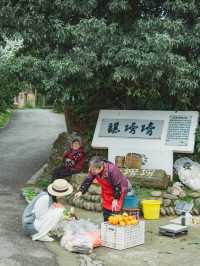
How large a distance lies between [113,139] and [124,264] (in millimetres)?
5534

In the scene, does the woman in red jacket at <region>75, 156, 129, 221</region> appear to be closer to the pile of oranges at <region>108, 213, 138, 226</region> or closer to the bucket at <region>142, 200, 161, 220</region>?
the pile of oranges at <region>108, 213, 138, 226</region>

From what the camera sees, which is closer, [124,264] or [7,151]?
[124,264]

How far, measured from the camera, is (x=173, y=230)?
29.1 ft

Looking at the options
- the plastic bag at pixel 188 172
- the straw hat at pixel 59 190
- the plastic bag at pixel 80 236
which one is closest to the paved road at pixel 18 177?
the plastic bag at pixel 80 236

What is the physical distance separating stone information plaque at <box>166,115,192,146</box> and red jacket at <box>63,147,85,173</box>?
201 centimetres

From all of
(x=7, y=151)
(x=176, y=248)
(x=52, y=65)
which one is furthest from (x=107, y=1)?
(x=7, y=151)

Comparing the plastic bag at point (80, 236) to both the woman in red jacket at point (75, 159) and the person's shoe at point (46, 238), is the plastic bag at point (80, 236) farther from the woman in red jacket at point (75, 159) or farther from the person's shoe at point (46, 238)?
the woman in red jacket at point (75, 159)

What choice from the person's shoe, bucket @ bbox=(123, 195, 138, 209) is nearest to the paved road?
the person's shoe

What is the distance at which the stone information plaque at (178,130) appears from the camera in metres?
12.0

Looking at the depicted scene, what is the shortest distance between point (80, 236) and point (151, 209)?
249cm

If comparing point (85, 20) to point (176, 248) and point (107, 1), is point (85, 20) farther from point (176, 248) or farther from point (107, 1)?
point (176, 248)

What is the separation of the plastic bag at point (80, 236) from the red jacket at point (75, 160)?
3715mm

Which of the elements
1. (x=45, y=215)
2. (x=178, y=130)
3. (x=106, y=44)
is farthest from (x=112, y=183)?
(x=178, y=130)

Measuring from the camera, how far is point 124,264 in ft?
24.5
